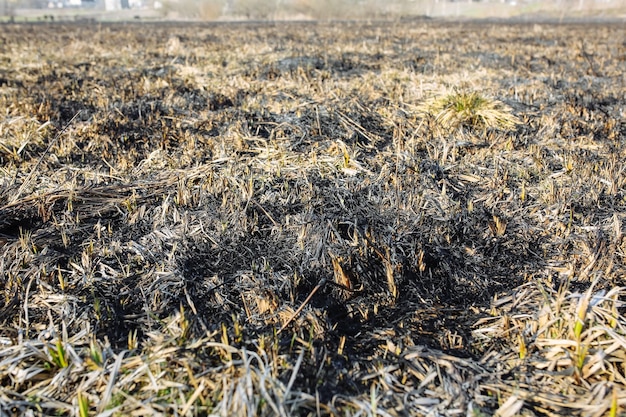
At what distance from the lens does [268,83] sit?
21.1 ft

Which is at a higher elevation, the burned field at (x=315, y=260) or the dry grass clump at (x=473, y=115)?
the dry grass clump at (x=473, y=115)

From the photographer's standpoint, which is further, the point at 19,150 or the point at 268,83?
the point at 268,83

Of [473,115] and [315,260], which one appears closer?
[315,260]

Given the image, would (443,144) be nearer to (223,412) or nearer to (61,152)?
(223,412)

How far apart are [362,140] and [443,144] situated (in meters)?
0.72

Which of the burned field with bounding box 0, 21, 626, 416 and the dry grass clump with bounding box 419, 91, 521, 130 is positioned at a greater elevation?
the dry grass clump with bounding box 419, 91, 521, 130

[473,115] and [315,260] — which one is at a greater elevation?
[473,115]

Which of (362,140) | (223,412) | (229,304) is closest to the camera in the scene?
(223,412)

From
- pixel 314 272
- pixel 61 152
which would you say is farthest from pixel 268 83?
pixel 314 272

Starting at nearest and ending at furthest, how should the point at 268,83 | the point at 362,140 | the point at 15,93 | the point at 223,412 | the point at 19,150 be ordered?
the point at 223,412 < the point at 19,150 < the point at 362,140 < the point at 15,93 < the point at 268,83

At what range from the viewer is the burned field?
162 cm

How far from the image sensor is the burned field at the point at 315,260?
162 cm

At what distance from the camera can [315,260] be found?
2.36 meters

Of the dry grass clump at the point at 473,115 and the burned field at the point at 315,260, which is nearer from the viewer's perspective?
the burned field at the point at 315,260
